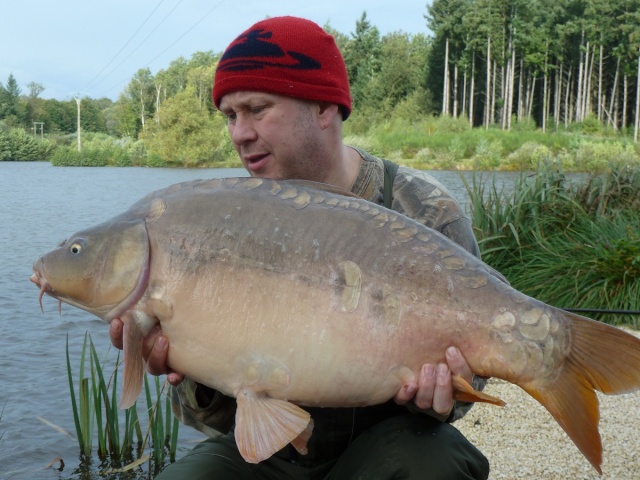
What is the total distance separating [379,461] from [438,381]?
1.24 feet

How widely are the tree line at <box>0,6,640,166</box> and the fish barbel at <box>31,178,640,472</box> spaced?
146 ft

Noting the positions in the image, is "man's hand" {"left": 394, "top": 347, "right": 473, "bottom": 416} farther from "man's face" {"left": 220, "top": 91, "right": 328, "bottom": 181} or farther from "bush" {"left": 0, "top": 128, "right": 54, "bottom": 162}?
"bush" {"left": 0, "top": 128, "right": 54, "bottom": 162}

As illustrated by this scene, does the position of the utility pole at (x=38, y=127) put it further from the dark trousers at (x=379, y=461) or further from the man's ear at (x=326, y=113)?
the dark trousers at (x=379, y=461)

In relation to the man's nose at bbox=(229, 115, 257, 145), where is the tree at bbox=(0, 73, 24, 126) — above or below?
above

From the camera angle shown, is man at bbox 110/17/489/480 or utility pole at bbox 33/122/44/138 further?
utility pole at bbox 33/122/44/138

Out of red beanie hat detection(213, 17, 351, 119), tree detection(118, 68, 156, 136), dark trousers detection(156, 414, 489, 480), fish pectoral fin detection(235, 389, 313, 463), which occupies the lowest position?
dark trousers detection(156, 414, 489, 480)

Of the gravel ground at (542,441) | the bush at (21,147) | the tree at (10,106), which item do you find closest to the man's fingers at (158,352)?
the gravel ground at (542,441)

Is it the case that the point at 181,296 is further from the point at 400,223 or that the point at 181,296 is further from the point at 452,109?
the point at 452,109

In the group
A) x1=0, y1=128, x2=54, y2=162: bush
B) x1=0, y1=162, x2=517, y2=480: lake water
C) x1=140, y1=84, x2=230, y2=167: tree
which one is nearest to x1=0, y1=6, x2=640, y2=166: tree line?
x1=140, y1=84, x2=230, y2=167: tree

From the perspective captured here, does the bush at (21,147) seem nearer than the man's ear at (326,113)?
No

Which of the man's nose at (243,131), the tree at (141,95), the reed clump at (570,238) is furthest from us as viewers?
the tree at (141,95)

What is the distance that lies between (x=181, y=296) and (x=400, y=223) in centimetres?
62

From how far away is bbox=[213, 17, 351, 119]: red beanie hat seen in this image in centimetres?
240

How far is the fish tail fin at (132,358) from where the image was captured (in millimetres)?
1887
